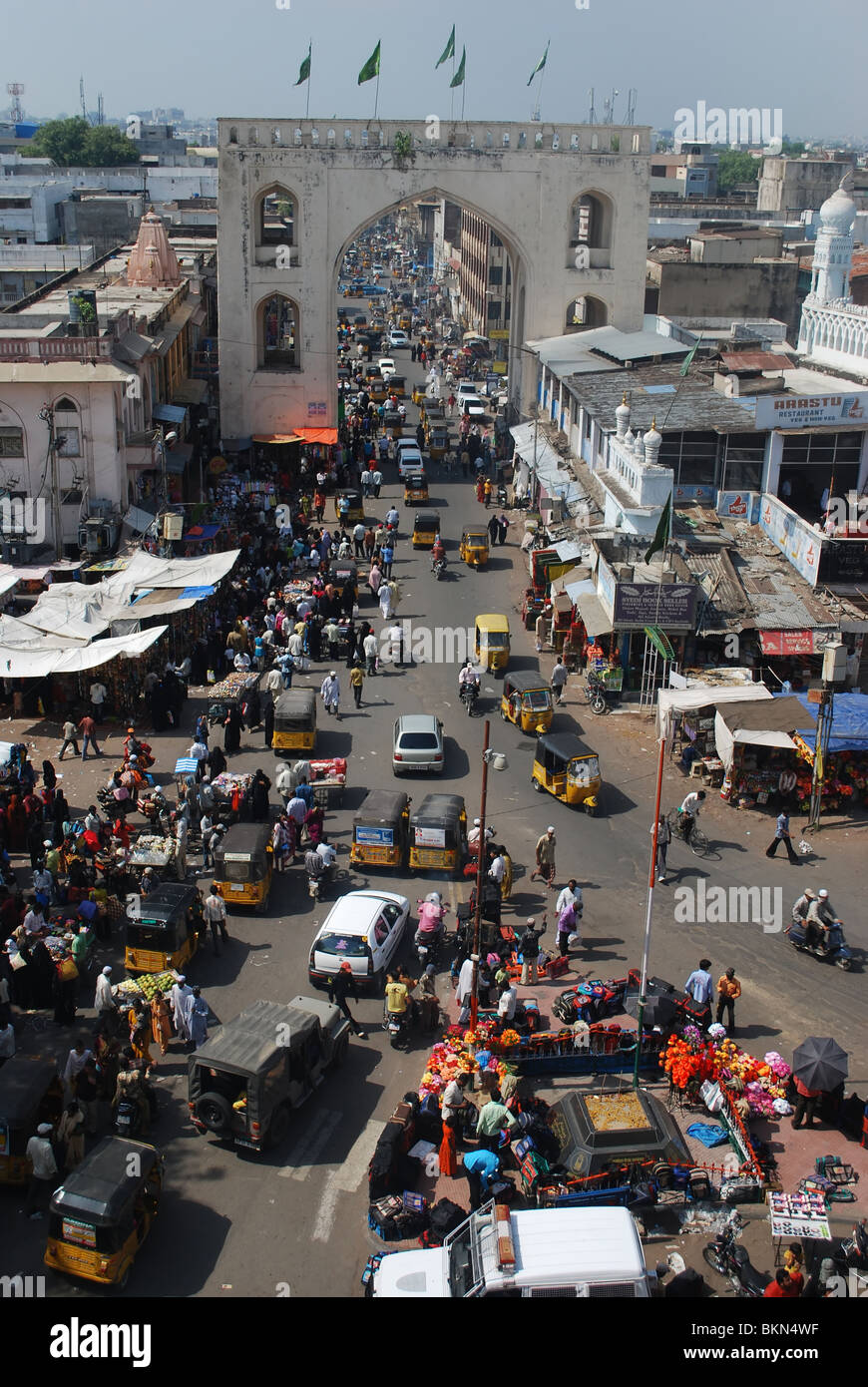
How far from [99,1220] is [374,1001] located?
18.1 feet

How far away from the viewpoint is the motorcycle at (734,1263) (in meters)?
11.9

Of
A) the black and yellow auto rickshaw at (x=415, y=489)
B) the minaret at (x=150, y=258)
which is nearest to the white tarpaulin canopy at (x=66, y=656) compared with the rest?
the black and yellow auto rickshaw at (x=415, y=489)

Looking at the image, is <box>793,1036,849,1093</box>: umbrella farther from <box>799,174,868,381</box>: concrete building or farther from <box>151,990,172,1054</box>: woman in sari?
<box>799,174,868,381</box>: concrete building

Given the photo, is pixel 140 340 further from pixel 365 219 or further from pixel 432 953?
pixel 432 953

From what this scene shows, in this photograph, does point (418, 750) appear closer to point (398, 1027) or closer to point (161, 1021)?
point (398, 1027)

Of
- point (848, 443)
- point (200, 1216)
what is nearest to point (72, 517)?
point (848, 443)

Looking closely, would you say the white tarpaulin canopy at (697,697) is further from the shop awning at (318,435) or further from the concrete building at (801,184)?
the concrete building at (801,184)

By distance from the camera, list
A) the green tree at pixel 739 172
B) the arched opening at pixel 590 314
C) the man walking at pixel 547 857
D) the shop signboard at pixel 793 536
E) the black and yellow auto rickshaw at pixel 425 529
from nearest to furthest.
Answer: the man walking at pixel 547 857 < the shop signboard at pixel 793 536 < the black and yellow auto rickshaw at pixel 425 529 < the arched opening at pixel 590 314 < the green tree at pixel 739 172

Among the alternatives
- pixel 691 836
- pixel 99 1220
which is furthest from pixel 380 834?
pixel 99 1220

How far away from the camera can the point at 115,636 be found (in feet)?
82.5

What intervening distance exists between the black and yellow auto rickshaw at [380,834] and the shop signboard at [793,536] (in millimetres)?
11155

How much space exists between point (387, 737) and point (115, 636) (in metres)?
5.52

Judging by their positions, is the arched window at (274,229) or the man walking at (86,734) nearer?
the man walking at (86,734)

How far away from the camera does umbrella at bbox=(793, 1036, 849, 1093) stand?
1412cm
